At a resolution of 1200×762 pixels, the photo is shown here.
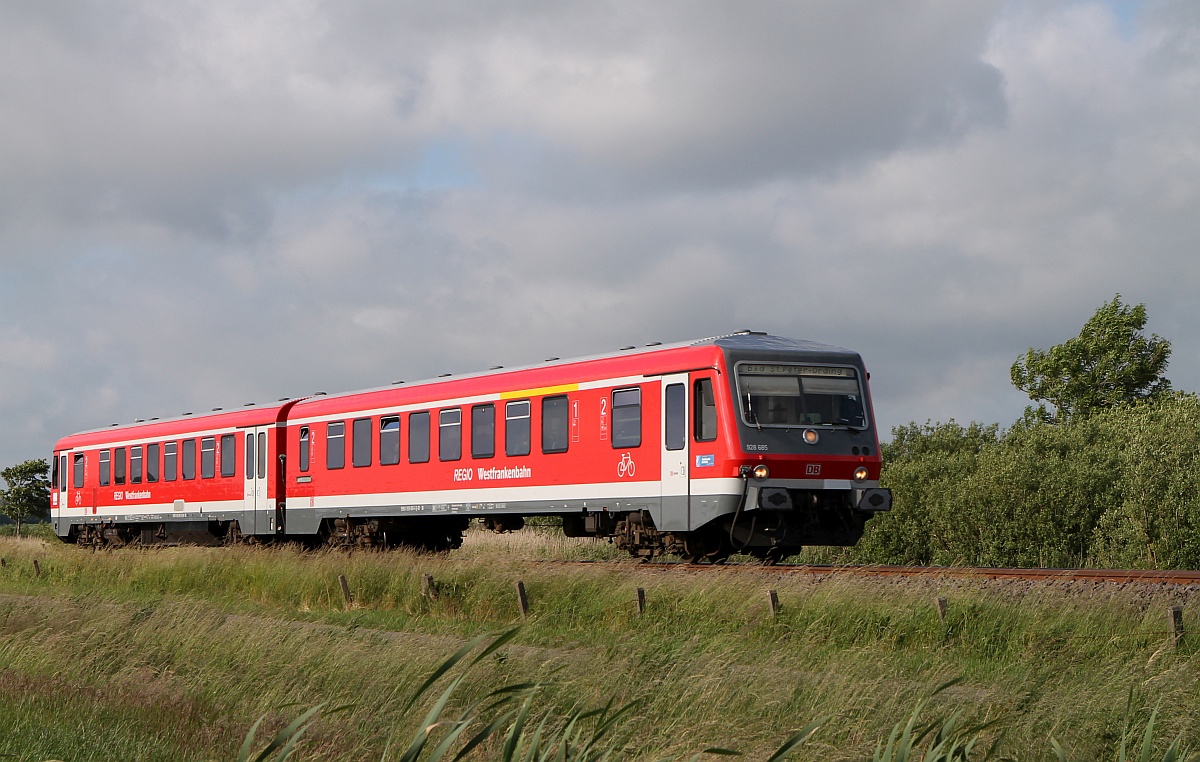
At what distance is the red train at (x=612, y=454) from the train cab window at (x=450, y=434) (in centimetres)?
3

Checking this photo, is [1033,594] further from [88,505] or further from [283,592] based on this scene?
[88,505]

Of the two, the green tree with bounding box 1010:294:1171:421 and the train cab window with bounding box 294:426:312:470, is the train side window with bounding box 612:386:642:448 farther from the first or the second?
the green tree with bounding box 1010:294:1171:421

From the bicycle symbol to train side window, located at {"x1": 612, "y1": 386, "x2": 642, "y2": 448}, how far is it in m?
0.16

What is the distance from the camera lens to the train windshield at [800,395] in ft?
61.3

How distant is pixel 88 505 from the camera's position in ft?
120

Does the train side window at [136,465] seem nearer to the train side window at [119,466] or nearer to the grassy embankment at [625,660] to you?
the train side window at [119,466]

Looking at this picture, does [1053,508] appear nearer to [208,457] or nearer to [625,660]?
[208,457]

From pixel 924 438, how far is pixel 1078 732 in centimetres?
4692

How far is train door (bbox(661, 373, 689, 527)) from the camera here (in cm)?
1880

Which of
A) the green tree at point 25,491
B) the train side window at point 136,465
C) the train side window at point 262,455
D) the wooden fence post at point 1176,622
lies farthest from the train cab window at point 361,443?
the green tree at point 25,491

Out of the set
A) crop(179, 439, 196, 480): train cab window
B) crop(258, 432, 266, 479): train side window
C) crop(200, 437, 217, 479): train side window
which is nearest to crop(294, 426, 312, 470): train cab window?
crop(258, 432, 266, 479): train side window

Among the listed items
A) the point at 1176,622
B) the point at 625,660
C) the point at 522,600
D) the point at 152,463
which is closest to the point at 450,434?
the point at 522,600

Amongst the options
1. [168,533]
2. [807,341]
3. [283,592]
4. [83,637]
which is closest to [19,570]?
[168,533]

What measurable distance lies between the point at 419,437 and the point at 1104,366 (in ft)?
135
